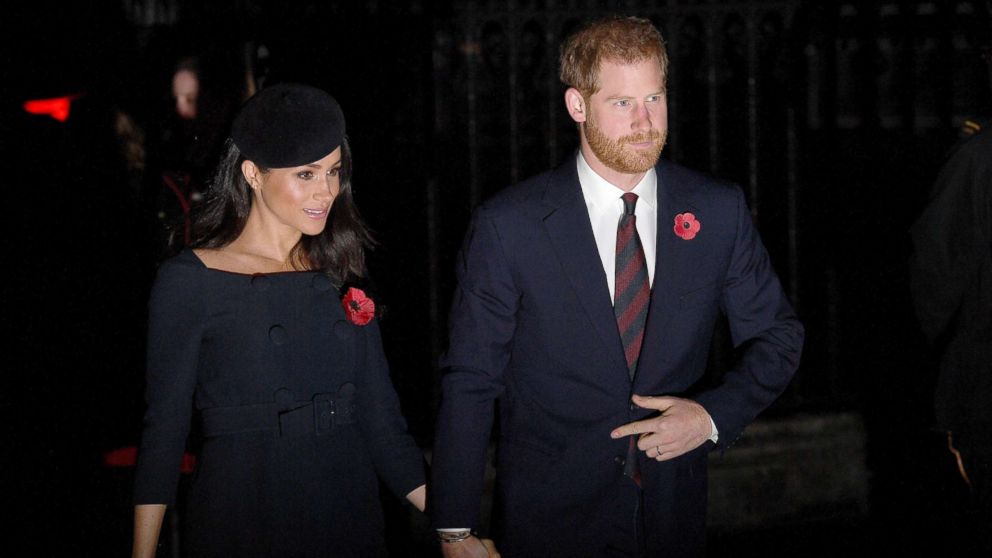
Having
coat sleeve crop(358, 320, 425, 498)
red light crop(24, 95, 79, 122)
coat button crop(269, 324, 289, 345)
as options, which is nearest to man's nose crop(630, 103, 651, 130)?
coat sleeve crop(358, 320, 425, 498)

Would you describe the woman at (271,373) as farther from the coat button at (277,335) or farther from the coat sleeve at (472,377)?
the coat sleeve at (472,377)

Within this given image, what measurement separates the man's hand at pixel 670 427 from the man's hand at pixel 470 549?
0.52 m

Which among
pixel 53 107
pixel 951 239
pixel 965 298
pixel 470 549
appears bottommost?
pixel 470 549

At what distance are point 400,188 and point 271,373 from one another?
4.56 m

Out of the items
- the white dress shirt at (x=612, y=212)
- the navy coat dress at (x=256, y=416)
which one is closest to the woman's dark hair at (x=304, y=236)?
the navy coat dress at (x=256, y=416)

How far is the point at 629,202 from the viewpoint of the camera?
11.8ft

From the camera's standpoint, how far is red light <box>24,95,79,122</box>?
5.98 meters

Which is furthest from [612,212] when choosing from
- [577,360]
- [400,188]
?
[400,188]

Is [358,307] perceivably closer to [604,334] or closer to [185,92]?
[604,334]

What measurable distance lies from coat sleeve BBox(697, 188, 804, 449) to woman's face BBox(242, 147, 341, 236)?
47.3 inches

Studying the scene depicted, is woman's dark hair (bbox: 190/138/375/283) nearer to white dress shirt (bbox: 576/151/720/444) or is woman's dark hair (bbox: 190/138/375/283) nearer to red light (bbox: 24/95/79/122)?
white dress shirt (bbox: 576/151/720/444)

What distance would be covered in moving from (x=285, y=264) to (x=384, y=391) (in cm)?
48

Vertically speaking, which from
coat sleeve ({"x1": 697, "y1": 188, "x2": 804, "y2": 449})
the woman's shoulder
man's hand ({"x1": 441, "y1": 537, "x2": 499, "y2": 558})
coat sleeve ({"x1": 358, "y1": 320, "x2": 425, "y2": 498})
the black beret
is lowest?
man's hand ({"x1": 441, "y1": 537, "x2": 499, "y2": 558})

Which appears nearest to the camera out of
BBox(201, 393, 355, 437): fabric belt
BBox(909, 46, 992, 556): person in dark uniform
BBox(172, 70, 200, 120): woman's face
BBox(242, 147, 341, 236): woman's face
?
BBox(201, 393, 355, 437): fabric belt
